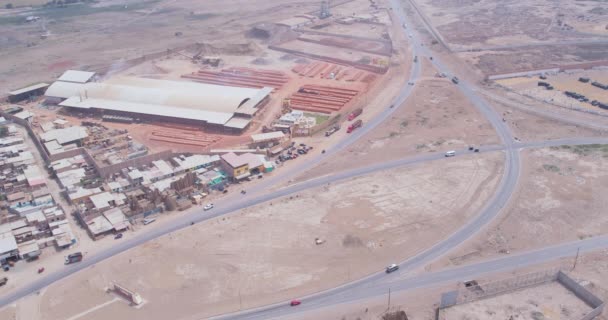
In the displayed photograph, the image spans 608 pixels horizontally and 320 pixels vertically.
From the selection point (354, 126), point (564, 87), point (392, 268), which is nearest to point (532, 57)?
point (564, 87)

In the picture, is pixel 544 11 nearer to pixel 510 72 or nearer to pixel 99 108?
pixel 510 72

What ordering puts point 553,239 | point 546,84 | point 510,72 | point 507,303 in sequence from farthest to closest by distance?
point 510,72, point 546,84, point 553,239, point 507,303

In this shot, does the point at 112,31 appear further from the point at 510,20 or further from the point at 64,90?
the point at 510,20

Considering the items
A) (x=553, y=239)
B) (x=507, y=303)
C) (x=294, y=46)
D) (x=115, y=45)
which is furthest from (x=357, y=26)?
(x=507, y=303)

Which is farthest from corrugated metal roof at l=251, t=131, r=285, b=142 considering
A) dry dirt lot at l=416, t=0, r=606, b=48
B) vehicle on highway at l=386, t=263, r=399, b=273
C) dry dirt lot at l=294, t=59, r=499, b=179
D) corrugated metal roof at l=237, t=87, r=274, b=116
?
dry dirt lot at l=416, t=0, r=606, b=48

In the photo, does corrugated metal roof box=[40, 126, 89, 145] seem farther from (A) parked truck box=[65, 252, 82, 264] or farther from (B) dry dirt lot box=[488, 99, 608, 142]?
(B) dry dirt lot box=[488, 99, 608, 142]

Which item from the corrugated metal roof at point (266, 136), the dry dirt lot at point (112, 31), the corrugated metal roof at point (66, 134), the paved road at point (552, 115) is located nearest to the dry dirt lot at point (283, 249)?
the corrugated metal roof at point (266, 136)
